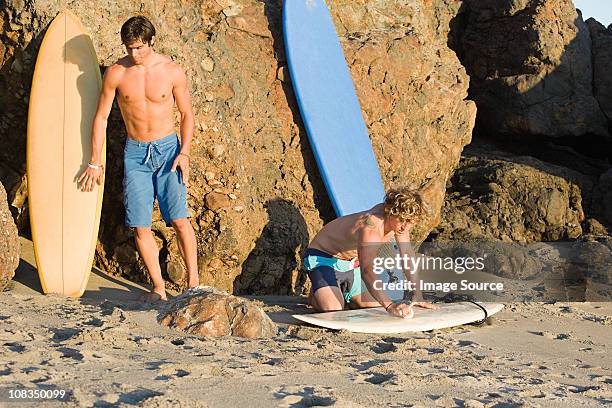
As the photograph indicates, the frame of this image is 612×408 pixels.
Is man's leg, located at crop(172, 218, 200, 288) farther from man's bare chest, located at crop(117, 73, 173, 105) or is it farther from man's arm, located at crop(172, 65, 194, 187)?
man's bare chest, located at crop(117, 73, 173, 105)

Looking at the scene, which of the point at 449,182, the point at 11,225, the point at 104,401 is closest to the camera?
the point at 104,401

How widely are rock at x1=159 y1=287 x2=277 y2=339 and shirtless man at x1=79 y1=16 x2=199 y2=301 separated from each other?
0.89 m

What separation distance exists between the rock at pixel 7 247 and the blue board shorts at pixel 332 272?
171 cm

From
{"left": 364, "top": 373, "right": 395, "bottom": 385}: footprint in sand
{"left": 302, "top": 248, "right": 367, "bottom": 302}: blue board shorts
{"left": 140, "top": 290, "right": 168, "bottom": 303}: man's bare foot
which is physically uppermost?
{"left": 302, "top": 248, "right": 367, "bottom": 302}: blue board shorts

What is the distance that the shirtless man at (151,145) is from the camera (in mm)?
4750

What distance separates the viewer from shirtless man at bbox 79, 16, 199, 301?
475cm

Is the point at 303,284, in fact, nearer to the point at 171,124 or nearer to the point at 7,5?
the point at 171,124

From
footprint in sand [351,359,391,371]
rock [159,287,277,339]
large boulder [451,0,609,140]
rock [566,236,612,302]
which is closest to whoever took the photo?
footprint in sand [351,359,391,371]

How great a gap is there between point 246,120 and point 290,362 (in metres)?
2.89

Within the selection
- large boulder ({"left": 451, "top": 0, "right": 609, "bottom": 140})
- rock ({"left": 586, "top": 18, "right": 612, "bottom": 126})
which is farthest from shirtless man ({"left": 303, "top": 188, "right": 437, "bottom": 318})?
rock ({"left": 586, "top": 18, "right": 612, "bottom": 126})

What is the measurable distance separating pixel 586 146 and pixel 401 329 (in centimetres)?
696

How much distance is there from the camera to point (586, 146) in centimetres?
1021

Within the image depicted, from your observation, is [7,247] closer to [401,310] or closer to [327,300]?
[327,300]

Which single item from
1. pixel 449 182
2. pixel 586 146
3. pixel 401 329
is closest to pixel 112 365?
pixel 401 329
